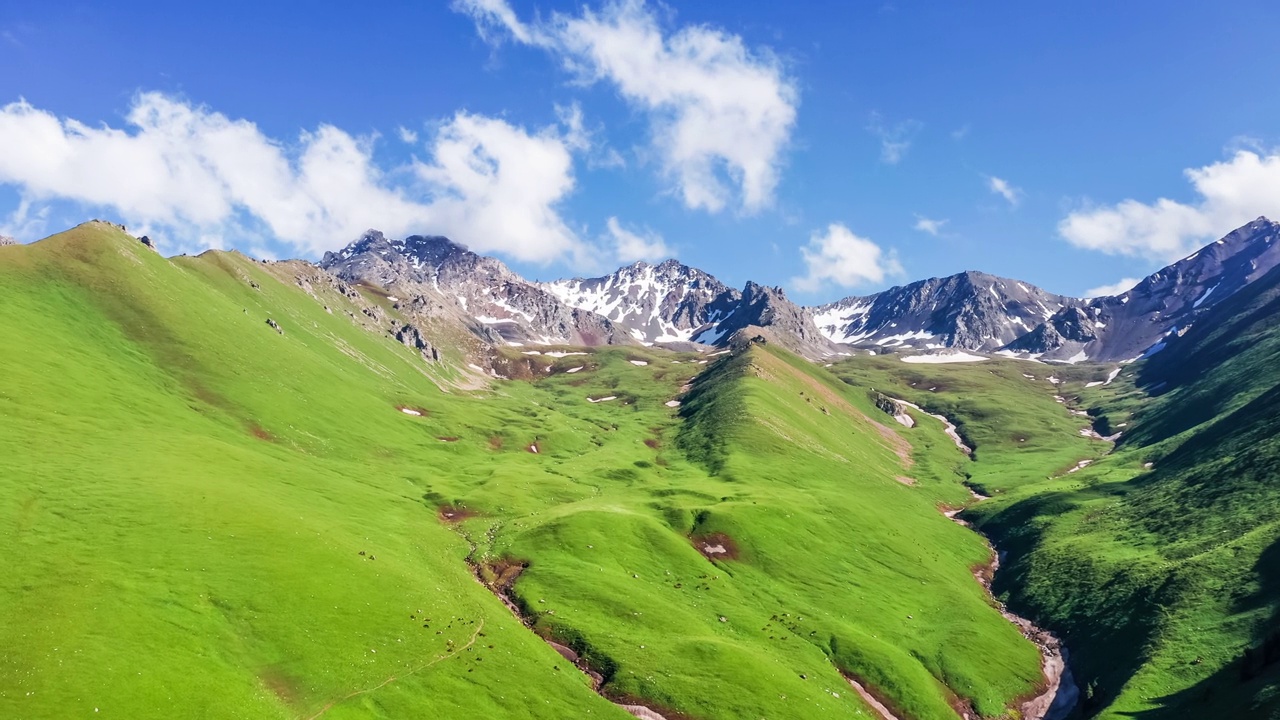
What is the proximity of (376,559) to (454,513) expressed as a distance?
32.8 m

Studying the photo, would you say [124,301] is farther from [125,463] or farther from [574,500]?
[574,500]

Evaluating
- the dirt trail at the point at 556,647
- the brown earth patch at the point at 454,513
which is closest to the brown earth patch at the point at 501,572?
the dirt trail at the point at 556,647

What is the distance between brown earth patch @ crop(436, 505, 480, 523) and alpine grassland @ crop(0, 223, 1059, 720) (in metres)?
0.72

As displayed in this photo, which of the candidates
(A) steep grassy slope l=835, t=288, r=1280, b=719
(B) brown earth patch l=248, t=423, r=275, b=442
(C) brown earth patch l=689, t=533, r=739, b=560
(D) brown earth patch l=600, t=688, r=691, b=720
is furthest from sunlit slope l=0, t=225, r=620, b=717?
(A) steep grassy slope l=835, t=288, r=1280, b=719

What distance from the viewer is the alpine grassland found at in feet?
159

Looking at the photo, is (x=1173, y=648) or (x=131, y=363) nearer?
(x=1173, y=648)

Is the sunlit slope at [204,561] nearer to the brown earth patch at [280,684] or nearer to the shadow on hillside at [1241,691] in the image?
the brown earth patch at [280,684]

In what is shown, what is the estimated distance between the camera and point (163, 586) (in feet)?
174

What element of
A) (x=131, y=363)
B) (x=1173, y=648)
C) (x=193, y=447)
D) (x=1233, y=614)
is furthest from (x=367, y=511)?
(x=1233, y=614)

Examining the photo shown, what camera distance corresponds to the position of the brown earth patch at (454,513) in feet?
326

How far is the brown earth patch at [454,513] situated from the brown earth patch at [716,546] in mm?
33101

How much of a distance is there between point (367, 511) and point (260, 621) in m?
37.4

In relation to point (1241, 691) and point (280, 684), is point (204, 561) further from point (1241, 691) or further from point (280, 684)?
point (1241, 691)

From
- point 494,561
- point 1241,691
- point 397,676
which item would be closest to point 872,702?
point 1241,691
